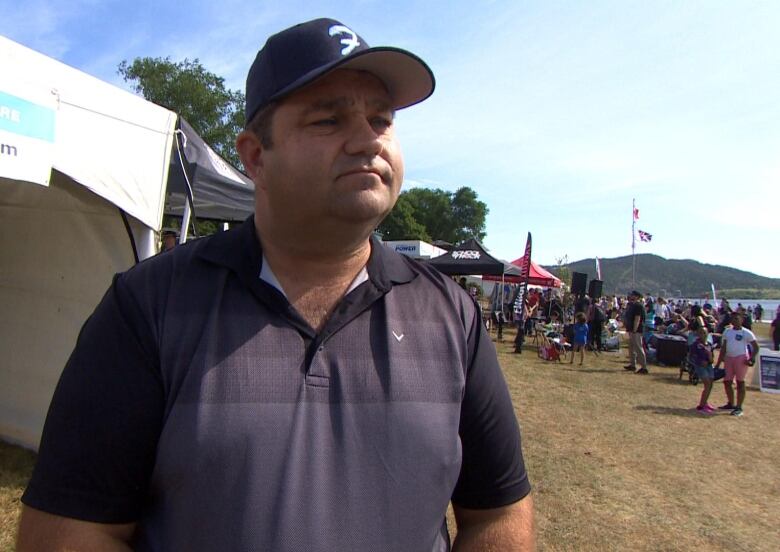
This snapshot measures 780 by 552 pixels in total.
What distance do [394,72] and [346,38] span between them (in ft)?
0.46

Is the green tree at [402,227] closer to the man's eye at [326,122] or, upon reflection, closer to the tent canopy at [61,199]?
the tent canopy at [61,199]

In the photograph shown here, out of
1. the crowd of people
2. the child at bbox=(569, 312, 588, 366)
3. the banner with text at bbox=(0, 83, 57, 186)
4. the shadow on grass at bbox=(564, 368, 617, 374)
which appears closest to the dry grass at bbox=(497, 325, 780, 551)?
the crowd of people

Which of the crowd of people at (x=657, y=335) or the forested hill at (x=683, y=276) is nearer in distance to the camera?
the crowd of people at (x=657, y=335)

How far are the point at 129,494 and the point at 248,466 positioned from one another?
0.84 feet

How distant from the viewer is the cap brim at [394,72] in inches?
47.3

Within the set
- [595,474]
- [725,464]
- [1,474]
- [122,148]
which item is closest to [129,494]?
[122,148]

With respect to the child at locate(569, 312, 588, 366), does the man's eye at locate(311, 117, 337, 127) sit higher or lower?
higher

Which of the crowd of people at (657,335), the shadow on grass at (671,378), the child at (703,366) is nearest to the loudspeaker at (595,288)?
the crowd of people at (657,335)

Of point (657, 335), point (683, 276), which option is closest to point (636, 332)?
point (657, 335)

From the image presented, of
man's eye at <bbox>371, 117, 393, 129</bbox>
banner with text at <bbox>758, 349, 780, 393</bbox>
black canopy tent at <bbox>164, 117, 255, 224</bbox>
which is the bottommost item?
banner with text at <bbox>758, 349, 780, 393</bbox>

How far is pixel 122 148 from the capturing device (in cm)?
343

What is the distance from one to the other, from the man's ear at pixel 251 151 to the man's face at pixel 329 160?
1.4 inches

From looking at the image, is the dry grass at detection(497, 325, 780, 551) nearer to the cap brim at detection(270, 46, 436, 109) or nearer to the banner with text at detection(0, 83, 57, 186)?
the cap brim at detection(270, 46, 436, 109)

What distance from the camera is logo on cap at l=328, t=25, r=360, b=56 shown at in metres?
1.26
